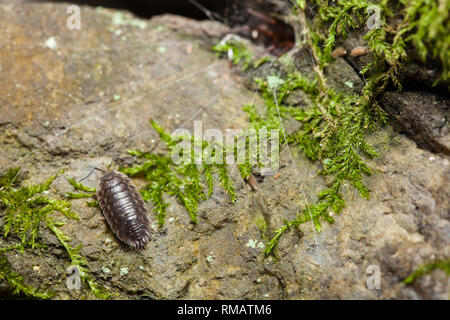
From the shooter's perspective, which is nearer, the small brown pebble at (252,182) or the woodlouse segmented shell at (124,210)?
the woodlouse segmented shell at (124,210)

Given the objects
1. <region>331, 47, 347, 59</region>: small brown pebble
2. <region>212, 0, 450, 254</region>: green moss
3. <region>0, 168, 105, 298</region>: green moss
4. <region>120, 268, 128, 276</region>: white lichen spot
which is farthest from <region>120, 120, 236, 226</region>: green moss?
<region>331, 47, 347, 59</region>: small brown pebble

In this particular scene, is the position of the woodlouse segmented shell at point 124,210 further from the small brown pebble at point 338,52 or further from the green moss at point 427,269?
the small brown pebble at point 338,52

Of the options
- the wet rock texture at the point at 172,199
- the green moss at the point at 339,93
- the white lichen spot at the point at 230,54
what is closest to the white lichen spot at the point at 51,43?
the wet rock texture at the point at 172,199

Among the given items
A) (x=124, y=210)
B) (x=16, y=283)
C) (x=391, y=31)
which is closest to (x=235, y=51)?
(x=391, y=31)

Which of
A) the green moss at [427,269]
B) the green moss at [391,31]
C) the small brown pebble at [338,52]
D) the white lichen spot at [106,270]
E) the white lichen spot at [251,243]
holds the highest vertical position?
the green moss at [391,31]

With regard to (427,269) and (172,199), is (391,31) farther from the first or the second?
(172,199)

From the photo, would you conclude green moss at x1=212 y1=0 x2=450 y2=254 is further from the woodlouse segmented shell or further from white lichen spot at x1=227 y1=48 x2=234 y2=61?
the woodlouse segmented shell

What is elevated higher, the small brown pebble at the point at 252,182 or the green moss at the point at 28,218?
the small brown pebble at the point at 252,182
